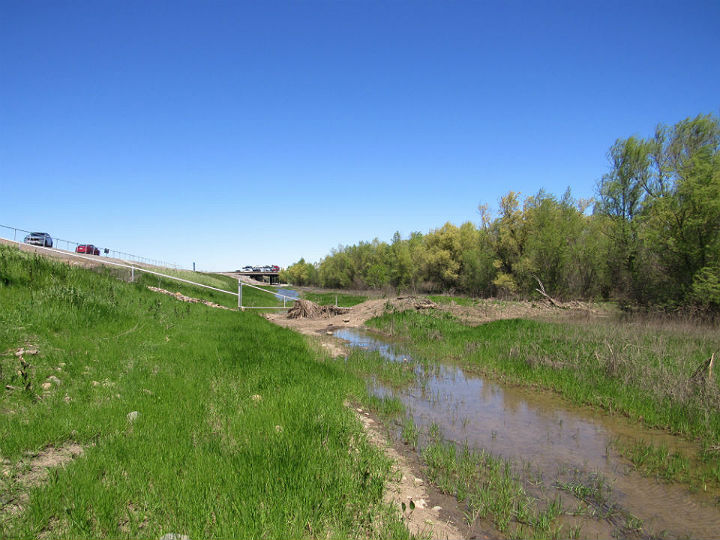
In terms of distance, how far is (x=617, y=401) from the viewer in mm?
8875

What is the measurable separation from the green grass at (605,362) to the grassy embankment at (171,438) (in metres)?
5.88

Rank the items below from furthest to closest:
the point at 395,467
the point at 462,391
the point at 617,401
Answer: the point at 462,391 → the point at 617,401 → the point at 395,467

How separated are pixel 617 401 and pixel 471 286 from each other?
154 ft

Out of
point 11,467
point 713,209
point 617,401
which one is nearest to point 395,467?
point 11,467

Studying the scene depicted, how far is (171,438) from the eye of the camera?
488 cm

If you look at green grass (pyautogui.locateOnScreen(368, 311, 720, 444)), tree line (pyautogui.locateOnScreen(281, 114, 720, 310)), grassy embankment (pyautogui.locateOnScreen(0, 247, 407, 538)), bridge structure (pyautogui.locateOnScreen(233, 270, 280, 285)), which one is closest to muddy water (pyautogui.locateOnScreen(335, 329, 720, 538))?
green grass (pyautogui.locateOnScreen(368, 311, 720, 444))

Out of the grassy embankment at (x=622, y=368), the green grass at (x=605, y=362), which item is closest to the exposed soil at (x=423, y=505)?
the grassy embankment at (x=622, y=368)

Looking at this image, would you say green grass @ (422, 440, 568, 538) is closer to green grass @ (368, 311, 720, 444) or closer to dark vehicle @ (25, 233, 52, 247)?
green grass @ (368, 311, 720, 444)

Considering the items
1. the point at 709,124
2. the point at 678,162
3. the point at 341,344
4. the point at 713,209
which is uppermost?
the point at 709,124

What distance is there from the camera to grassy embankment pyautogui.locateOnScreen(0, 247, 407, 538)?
3.44 m

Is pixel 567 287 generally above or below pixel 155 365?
above

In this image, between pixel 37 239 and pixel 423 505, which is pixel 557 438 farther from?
pixel 37 239

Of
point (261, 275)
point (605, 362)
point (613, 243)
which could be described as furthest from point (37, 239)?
point (261, 275)

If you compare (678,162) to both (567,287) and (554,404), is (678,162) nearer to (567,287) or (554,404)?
(567,287)
